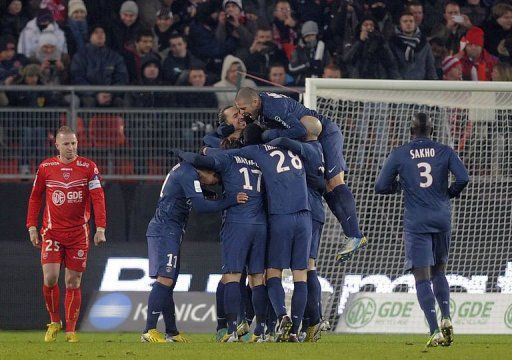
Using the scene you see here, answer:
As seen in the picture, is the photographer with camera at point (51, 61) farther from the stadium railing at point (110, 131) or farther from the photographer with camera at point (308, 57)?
the photographer with camera at point (308, 57)

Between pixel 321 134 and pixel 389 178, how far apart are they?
95 centimetres

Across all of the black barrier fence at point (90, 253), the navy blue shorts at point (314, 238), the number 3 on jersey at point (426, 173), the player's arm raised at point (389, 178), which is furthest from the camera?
A: the black barrier fence at point (90, 253)

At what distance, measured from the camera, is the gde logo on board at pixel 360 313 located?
16047mm

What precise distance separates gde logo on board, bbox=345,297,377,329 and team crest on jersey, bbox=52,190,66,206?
416cm

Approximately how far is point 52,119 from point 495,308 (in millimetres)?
5970

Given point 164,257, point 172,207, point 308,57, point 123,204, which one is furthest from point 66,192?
point 308,57

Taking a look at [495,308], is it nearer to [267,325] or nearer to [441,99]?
[441,99]

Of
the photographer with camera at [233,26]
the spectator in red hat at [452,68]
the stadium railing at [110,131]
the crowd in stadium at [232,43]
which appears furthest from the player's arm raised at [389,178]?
the photographer with camera at [233,26]

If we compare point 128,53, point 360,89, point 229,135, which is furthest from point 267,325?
point 128,53

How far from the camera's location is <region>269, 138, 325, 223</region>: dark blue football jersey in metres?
12.5

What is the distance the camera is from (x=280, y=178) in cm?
1240

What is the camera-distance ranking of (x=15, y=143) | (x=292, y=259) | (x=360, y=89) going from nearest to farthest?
Answer: (x=292, y=259)
(x=360, y=89)
(x=15, y=143)

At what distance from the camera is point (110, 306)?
16.7 meters

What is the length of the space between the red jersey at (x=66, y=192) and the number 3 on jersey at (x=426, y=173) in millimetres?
3335
